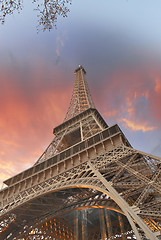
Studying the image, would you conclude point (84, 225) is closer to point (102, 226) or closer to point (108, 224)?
point (102, 226)

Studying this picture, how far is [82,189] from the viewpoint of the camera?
16141 millimetres

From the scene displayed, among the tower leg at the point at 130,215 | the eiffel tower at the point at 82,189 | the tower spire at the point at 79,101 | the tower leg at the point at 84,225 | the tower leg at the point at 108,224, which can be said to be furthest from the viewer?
the tower spire at the point at 79,101

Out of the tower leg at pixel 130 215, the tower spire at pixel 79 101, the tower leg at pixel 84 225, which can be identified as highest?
the tower spire at pixel 79 101

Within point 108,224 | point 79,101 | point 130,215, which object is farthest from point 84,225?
point 79,101

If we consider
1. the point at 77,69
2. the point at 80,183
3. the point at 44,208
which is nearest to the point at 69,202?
the point at 44,208

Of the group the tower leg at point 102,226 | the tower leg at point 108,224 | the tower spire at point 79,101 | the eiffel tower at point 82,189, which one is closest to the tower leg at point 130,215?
the eiffel tower at point 82,189

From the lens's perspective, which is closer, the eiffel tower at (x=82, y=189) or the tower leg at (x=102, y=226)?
the eiffel tower at (x=82, y=189)

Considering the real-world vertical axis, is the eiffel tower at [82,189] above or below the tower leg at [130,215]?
above

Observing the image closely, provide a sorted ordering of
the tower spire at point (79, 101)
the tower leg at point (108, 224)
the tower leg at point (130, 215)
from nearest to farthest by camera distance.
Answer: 1. the tower leg at point (130, 215)
2. the tower leg at point (108, 224)
3. the tower spire at point (79, 101)

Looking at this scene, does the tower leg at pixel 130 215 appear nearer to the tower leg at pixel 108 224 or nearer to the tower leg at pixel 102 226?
the tower leg at pixel 108 224

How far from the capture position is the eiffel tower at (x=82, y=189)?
10.3m

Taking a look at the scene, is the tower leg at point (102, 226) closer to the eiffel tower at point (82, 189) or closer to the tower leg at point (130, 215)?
the eiffel tower at point (82, 189)

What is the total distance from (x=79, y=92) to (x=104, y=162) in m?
28.5

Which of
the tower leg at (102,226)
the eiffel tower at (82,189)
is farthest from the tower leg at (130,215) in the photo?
the tower leg at (102,226)
